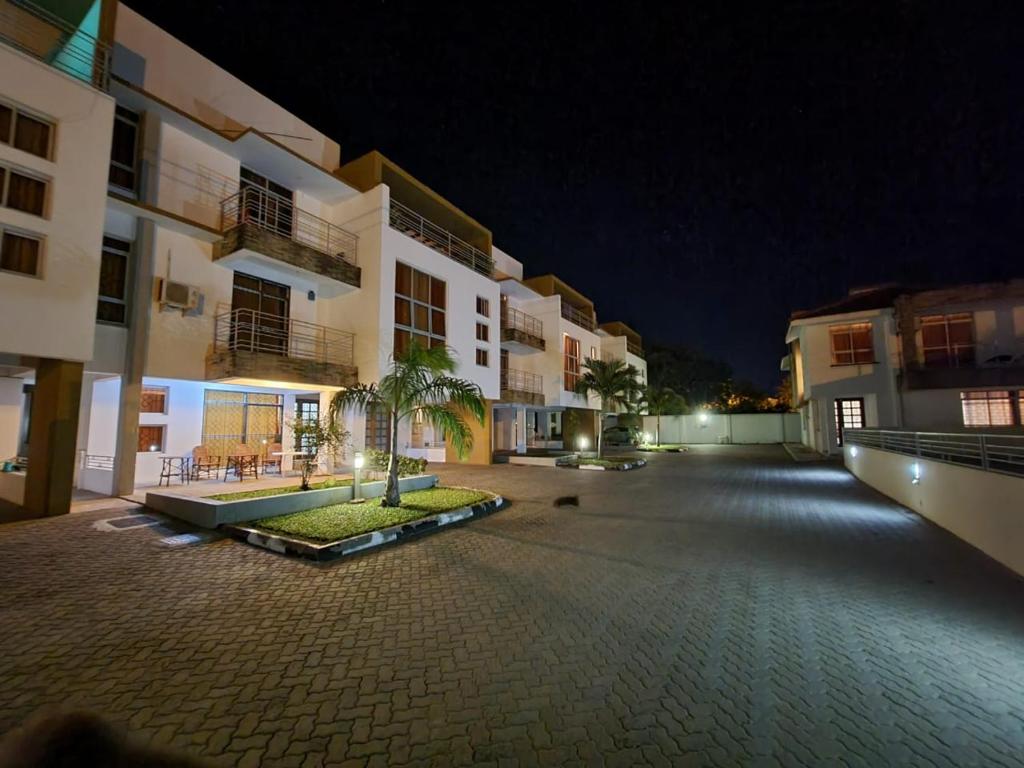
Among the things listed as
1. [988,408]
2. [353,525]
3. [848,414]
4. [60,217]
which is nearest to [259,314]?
[60,217]

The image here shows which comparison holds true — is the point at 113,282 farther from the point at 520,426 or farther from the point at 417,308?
the point at 520,426

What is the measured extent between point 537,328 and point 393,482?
704 inches

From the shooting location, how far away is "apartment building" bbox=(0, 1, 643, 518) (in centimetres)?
874

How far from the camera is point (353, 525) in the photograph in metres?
7.71

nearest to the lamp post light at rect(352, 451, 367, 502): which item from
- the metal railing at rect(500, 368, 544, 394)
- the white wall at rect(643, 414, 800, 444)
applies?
the metal railing at rect(500, 368, 544, 394)

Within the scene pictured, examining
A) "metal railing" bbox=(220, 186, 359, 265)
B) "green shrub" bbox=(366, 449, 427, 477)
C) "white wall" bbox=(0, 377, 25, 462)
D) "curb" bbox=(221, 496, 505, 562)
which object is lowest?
"curb" bbox=(221, 496, 505, 562)

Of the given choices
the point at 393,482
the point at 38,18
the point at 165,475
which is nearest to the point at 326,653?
the point at 393,482

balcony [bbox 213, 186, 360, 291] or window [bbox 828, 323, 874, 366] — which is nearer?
balcony [bbox 213, 186, 360, 291]

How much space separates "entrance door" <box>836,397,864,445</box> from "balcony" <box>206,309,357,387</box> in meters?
21.4

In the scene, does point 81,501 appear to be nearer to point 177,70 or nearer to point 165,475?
point 165,475

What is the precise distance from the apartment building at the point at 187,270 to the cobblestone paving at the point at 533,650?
14.5 ft

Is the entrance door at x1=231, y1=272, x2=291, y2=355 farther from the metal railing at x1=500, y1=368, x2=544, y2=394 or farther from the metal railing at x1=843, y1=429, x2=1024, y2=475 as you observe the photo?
the metal railing at x1=843, y1=429, x2=1024, y2=475

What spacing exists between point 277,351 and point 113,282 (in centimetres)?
406

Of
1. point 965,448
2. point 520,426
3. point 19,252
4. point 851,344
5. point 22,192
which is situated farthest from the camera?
point 520,426
